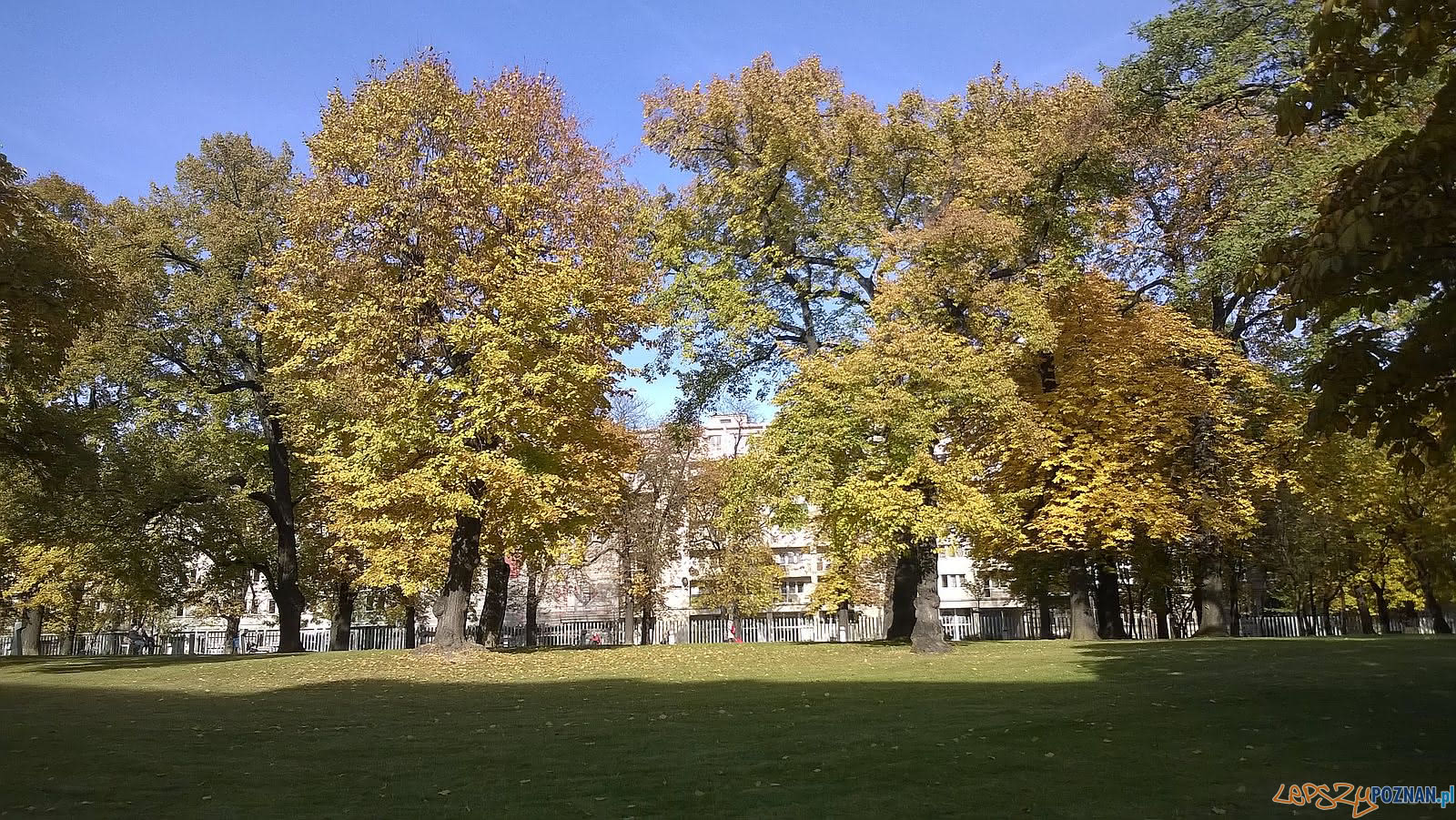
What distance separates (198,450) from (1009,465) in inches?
1041

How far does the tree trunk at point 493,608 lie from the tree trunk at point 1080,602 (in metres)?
17.8

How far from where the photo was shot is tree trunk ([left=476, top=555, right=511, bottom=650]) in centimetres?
2934

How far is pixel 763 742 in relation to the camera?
9312mm

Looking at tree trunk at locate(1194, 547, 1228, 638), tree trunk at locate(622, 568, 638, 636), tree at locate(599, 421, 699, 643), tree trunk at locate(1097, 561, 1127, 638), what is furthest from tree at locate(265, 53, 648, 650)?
tree trunk at locate(622, 568, 638, 636)

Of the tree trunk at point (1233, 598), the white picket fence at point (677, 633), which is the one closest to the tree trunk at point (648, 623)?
the white picket fence at point (677, 633)

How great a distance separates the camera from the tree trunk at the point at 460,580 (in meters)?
24.1

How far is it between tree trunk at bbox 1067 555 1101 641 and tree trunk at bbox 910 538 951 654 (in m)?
6.81

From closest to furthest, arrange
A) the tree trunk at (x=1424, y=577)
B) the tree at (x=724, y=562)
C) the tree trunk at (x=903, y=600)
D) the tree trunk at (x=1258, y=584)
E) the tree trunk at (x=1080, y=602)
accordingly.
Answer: the tree trunk at (x=903, y=600) < the tree trunk at (x=1080, y=602) < the tree trunk at (x=1424, y=577) < the tree trunk at (x=1258, y=584) < the tree at (x=724, y=562)

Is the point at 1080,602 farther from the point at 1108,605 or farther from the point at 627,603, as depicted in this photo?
the point at 627,603

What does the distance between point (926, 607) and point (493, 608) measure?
48.1ft

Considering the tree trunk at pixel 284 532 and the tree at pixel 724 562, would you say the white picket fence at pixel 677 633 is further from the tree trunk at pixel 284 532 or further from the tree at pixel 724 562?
the tree trunk at pixel 284 532

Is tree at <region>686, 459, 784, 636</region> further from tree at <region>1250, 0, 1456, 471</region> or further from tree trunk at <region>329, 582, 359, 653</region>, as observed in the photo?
tree at <region>1250, 0, 1456, 471</region>

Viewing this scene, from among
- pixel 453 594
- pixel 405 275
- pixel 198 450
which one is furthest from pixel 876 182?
pixel 198 450

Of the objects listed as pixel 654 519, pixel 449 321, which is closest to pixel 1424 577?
pixel 654 519
